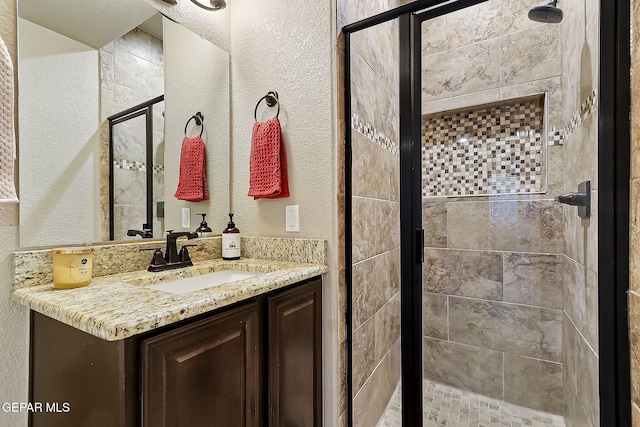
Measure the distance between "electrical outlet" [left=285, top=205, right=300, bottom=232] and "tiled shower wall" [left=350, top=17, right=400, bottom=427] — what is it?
0.85ft

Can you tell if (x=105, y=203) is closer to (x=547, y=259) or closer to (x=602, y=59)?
(x=602, y=59)

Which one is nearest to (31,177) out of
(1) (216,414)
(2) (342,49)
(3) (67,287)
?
(3) (67,287)

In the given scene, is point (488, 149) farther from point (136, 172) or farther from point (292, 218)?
point (136, 172)

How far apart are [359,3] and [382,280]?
1427mm

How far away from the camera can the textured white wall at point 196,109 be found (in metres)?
1.40

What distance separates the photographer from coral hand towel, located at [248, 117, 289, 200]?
139cm

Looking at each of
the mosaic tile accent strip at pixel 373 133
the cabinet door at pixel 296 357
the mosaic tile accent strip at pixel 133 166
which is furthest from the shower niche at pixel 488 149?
the mosaic tile accent strip at pixel 133 166

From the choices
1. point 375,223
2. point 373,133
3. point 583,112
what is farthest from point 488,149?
point 375,223

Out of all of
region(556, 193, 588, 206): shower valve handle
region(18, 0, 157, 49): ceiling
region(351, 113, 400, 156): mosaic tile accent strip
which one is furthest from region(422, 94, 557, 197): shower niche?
region(18, 0, 157, 49): ceiling

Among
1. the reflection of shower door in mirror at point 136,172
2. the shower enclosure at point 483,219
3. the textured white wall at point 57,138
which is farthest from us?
the reflection of shower door in mirror at point 136,172

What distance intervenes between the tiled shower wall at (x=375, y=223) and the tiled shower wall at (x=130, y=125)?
862 mm

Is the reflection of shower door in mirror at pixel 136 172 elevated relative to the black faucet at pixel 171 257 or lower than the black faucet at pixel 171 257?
elevated

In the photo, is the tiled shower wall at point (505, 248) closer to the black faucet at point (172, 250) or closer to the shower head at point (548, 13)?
the shower head at point (548, 13)

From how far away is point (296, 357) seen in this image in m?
1.14
